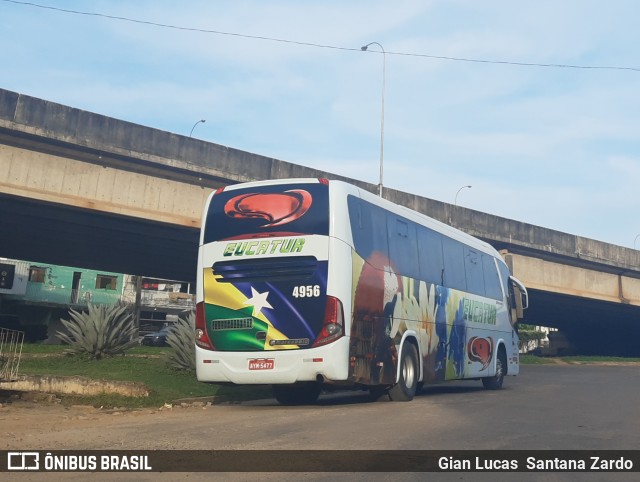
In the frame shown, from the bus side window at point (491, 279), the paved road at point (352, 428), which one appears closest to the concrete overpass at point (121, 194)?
the bus side window at point (491, 279)

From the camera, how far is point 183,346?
17.3 metres

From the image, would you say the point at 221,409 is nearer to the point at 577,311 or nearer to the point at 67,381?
the point at 67,381

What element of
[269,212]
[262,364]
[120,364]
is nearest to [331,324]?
Result: [262,364]

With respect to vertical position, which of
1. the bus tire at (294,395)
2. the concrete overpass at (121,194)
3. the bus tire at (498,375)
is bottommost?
the bus tire at (294,395)

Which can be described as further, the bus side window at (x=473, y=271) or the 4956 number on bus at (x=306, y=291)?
the bus side window at (x=473, y=271)

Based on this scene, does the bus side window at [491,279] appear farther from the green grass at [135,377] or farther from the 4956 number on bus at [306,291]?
the 4956 number on bus at [306,291]

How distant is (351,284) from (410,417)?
2.49m

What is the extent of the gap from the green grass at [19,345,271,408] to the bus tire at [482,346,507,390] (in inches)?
267

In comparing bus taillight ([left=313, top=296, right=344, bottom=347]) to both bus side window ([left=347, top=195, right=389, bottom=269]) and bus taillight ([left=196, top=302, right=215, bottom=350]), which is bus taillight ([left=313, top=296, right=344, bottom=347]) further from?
bus taillight ([left=196, top=302, right=215, bottom=350])

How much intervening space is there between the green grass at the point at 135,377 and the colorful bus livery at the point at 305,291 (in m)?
1.51

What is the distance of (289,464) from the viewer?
7078mm

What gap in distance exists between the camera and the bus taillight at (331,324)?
12.1 m

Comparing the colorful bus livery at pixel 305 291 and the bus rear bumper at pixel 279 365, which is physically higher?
the colorful bus livery at pixel 305 291

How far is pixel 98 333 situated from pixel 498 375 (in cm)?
1102
